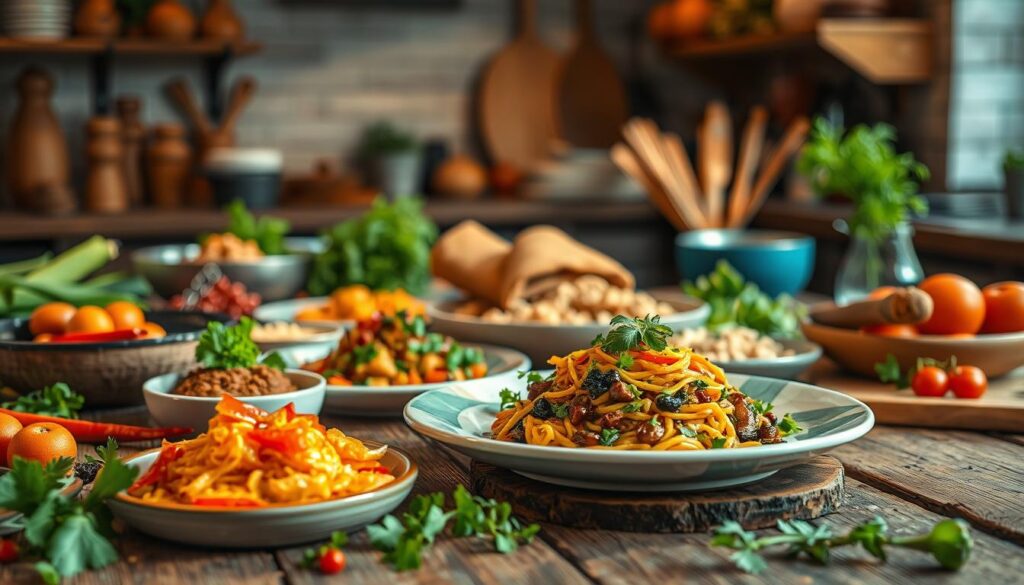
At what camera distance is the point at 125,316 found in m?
1.71

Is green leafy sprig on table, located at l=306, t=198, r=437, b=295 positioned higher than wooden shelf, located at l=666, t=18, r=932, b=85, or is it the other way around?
wooden shelf, located at l=666, t=18, r=932, b=85

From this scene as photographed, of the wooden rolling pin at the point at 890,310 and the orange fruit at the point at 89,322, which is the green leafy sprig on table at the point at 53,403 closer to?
the orange fruit at the point at 89,322

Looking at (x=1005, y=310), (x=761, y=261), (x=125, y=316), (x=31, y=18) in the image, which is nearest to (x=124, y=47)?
(x=31, y=18)

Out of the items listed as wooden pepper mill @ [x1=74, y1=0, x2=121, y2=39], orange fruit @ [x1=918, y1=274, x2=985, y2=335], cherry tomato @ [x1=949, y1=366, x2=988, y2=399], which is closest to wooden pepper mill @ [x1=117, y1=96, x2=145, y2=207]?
wooden pepper mill @ [x1=74, y1=0, x2=121, y2=39]

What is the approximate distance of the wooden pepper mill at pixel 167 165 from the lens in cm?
486

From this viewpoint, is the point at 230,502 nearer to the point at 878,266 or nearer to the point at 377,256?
the point at 878,266

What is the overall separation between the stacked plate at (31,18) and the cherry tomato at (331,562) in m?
4.00

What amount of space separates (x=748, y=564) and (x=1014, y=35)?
366cm

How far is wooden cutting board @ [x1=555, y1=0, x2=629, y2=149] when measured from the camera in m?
5.66

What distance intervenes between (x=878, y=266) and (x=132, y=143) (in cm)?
365

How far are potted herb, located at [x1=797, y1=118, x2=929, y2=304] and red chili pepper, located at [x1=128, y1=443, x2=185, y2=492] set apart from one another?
4.36ft

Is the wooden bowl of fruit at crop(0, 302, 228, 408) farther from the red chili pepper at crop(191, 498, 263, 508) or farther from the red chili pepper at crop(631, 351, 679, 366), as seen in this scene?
the red chili pepper at crop(631, 351, 679, 366)

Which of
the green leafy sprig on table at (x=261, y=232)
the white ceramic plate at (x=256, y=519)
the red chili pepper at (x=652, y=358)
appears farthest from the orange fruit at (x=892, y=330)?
the green leafy sprig on table at (x=261, y=232)

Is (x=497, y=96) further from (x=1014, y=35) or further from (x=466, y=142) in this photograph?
(x=1014, y=35)
